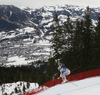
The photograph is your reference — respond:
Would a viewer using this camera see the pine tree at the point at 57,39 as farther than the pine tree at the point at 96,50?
Yes

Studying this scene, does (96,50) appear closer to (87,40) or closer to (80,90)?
(87,40)

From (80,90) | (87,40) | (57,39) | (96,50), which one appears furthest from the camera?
(57,39)

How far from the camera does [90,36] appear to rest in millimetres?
27953

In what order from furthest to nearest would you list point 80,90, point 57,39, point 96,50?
point 57,39 < point 96,50 < point 80,90

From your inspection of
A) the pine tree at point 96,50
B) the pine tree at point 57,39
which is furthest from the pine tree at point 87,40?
the pine tree at point 57,39

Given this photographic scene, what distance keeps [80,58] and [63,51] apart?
3.94 metres

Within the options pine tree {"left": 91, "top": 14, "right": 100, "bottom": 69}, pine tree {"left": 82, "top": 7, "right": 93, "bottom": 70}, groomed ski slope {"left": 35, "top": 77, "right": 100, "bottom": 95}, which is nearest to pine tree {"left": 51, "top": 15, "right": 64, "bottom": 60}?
pine tree {"left": 82, "top": 7, "right": 93, "bottom": 70}

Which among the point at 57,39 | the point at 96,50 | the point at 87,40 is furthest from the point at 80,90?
the point at 57,39

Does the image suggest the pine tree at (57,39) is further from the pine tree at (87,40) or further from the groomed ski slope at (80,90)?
the groomed ski slope at (80,90)

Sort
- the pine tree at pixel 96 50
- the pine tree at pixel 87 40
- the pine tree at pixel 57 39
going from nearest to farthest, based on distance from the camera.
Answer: the pine tree at pixel 96 50 < the pine tree at pixel 87 40 < the pine tree at pixel 57 39

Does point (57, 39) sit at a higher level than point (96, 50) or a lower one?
higher

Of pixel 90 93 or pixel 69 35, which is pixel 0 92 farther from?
pixel 90 93

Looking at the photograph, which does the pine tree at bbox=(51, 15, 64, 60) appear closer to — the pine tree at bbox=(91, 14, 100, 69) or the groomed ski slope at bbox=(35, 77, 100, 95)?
the pine tree at bbox=(91, 14, 100, 69)

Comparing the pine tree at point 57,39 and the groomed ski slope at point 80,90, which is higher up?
the pine tree at point 57,39
